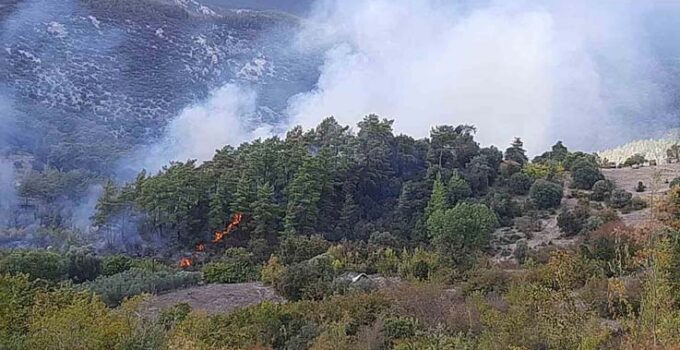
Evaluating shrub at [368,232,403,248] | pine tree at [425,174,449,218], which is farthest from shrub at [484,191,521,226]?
shrub at [368,232,403,248]

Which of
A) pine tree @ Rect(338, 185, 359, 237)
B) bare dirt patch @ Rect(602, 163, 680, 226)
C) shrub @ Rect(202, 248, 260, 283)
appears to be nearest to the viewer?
shrub @ Rect(202, 248, 260, 283)

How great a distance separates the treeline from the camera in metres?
28.3

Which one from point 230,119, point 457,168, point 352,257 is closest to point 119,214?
point 352,257

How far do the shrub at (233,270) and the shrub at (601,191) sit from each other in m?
13.1

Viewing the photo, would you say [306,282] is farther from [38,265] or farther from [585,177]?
[585,177]

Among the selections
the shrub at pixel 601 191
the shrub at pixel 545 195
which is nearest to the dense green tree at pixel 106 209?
the shrub at pixel 545 195

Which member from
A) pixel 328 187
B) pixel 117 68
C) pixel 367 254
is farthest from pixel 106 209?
pixel 117 68

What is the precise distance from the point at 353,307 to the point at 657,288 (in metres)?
9.42

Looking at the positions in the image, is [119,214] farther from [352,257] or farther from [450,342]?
[450,342]

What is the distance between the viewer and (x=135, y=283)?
20.4m

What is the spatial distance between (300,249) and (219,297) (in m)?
4.38

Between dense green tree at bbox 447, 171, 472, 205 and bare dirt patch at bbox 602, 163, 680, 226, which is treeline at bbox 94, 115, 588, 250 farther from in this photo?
bare dirt patch at bbox 602, 163, 680, 226

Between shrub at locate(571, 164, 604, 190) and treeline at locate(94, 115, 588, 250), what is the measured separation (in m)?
0.77

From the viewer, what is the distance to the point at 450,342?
383 inches
